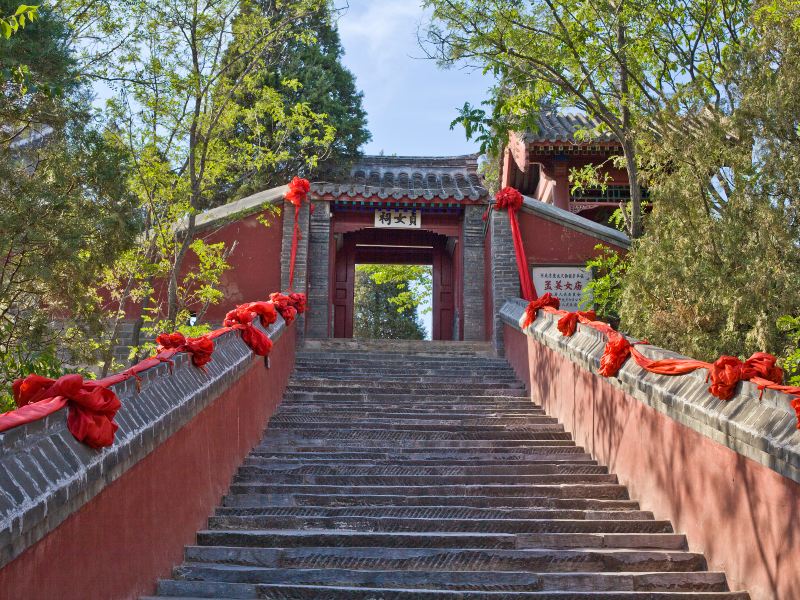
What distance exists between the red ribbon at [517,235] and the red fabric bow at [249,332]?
213 inches

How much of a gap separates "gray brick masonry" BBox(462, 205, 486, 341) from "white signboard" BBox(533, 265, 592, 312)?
0.92 meters

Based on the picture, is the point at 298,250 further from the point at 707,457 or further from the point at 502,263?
the point at 707,457

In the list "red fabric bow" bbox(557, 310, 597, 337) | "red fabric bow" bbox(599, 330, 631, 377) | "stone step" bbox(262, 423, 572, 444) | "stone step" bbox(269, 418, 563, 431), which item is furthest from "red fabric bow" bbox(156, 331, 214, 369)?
"red fabric bow" bbox(557, 310, 597, 337)

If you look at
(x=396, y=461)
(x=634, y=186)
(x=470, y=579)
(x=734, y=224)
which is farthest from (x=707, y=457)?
(x=634, y=186)

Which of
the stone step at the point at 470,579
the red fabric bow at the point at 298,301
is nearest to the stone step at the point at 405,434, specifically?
the stone step at the point at 470,579

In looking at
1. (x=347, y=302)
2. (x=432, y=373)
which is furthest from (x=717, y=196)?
(x=347, y=302)

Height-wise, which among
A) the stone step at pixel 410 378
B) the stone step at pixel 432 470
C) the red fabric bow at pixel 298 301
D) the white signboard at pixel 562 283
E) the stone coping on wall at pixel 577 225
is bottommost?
the stone step at pixel 432 470

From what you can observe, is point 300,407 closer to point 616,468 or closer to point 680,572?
point 616,468

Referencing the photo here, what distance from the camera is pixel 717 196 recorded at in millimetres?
8156

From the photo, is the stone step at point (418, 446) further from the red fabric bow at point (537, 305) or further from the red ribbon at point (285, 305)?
the red ribbon at point (285, 305)

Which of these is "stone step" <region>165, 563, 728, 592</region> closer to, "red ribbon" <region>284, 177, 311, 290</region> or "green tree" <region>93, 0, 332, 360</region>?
"green tree" <region>93, 0, 332, 360</region>

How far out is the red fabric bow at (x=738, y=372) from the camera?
436 cm

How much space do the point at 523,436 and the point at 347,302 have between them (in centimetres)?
792

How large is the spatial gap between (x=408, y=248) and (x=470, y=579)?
11.8m
